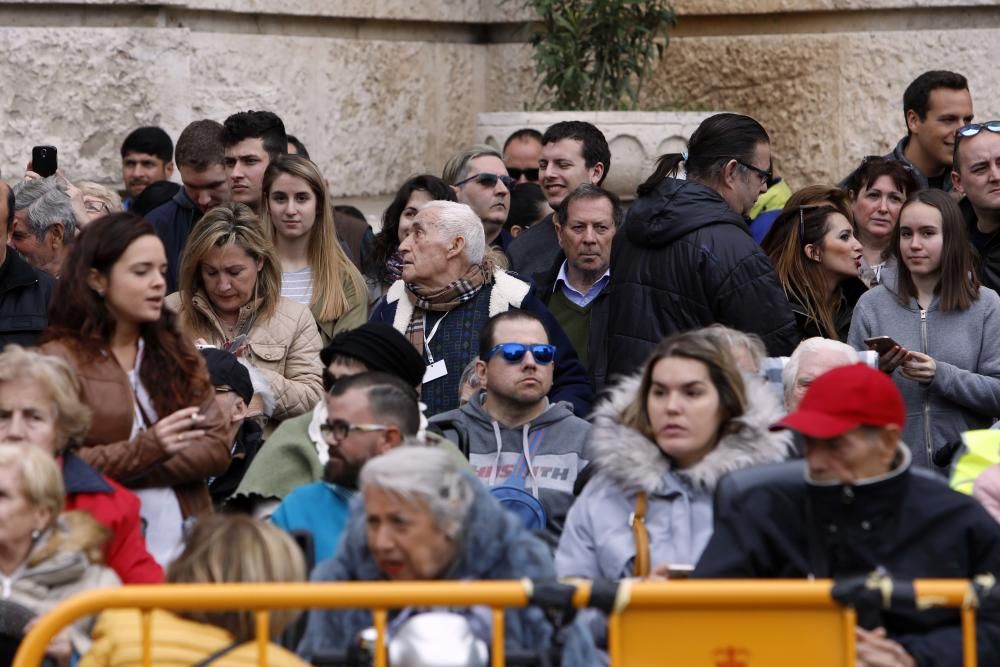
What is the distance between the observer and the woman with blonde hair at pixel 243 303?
6453mm

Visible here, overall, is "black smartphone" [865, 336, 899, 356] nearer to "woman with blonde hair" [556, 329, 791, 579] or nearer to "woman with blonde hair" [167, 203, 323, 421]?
"woman with blonde hair" [556, 329, 791, 579]

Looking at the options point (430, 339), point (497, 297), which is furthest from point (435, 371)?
point (497, 297)

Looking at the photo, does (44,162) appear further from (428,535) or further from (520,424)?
(428,535)

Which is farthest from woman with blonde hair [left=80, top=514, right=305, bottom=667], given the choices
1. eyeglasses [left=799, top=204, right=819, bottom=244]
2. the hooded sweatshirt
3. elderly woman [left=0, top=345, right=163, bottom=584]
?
eyeglasses [left=799, top=204, right=819, bottom=244]

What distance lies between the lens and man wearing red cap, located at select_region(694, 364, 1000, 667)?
13.1 ft

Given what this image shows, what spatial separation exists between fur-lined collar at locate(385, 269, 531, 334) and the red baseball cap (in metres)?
2.50

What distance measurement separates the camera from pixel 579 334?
23.9 ft

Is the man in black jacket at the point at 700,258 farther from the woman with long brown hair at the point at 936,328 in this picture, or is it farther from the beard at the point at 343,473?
the beard at the point at 343,473

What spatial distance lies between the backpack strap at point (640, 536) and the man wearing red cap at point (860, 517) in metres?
0.53

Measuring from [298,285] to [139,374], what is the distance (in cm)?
194

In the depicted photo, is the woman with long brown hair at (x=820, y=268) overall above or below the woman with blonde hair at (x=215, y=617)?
above

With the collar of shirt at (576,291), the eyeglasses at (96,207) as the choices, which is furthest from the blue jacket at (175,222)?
the collar of shirt at (576,291)

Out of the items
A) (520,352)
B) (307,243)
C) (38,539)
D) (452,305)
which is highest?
(307,243)

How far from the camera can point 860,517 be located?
3.99 metres
